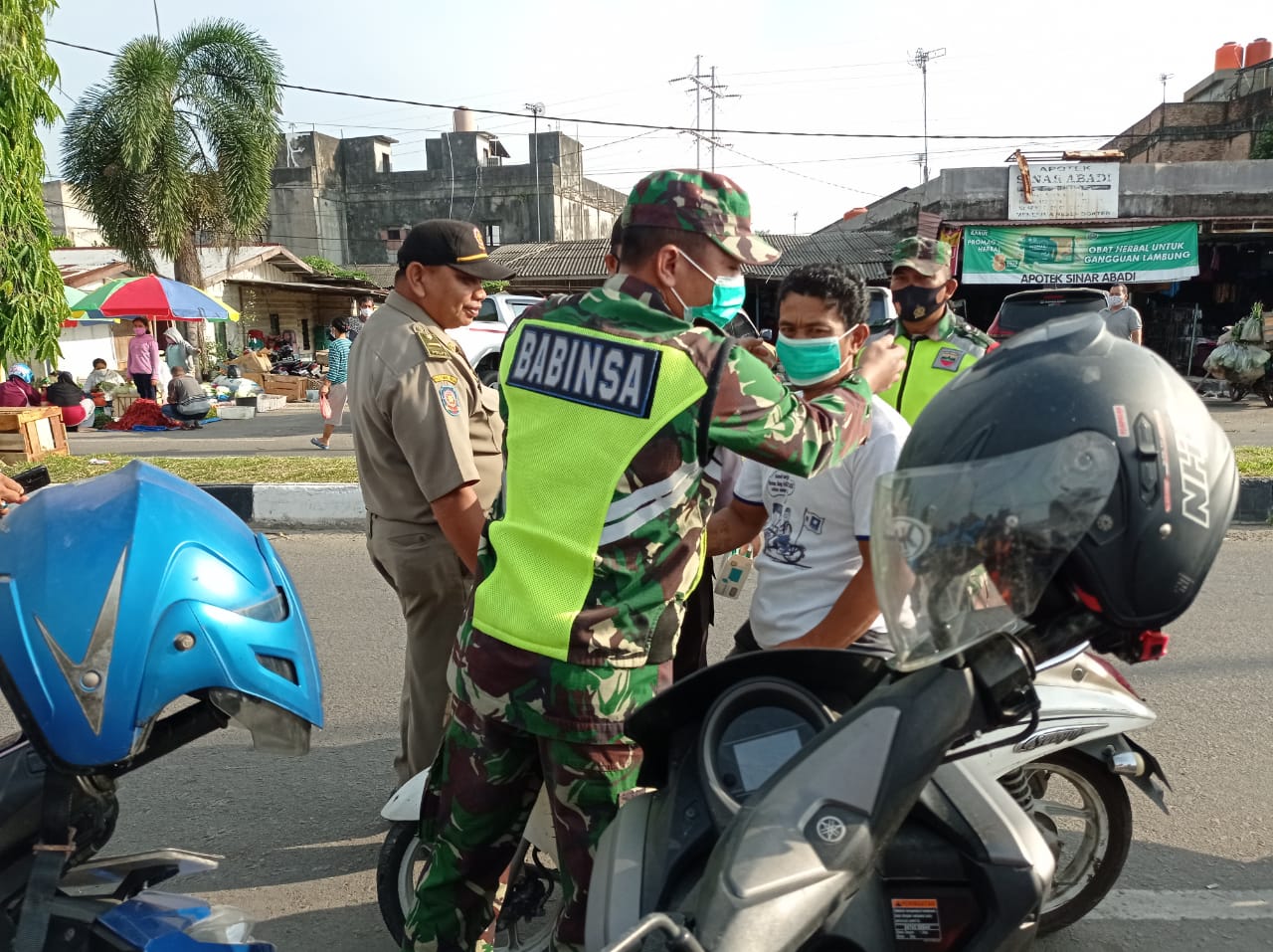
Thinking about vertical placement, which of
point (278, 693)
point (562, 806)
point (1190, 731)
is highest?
point (278, 693)

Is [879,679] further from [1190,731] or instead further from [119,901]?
[1190,731]

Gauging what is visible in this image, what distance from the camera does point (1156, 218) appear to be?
1684 cm

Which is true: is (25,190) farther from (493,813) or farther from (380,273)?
(380,273)

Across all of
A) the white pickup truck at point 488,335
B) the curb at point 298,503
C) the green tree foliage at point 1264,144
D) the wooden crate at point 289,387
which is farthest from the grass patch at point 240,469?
the green tree foliage at point 1264,144

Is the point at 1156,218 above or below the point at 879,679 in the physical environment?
above

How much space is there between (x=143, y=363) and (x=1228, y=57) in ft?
97.4

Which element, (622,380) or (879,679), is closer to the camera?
(879,679)

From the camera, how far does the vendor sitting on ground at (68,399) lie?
1345 centimetres

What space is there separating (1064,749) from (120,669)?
208cm

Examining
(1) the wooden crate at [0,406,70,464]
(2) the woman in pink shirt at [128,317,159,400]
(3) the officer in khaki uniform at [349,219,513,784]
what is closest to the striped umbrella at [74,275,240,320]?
(2) the woman in pink shirt at [128,317,159,400]

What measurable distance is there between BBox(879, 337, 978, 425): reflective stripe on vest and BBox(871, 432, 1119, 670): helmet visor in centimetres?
288

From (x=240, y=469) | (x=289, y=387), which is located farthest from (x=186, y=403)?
(x=240, y=469)

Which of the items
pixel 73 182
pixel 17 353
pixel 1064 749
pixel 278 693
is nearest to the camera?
pixel 278 693

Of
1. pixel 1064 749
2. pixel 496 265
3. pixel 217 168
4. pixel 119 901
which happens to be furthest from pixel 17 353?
pixel 217 168
